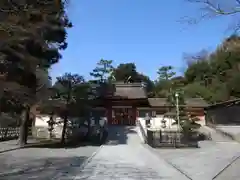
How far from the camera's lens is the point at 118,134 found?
1278 inches

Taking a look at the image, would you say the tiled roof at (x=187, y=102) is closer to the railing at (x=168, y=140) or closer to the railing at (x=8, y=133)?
the railing at (x=168, y=140)

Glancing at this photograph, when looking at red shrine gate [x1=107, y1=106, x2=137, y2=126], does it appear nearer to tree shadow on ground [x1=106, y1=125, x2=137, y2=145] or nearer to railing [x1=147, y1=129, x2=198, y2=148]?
tree shadow on ground [x1=106, y1=125, x2=137, y2=145]

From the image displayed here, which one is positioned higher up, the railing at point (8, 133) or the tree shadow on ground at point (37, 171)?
the railing at point (8, 133)

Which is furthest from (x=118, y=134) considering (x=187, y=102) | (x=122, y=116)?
(x=187, y=102)

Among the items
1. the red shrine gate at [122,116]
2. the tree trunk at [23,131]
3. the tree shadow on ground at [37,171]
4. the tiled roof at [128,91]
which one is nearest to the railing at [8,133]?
the tree trunk at [23,131]

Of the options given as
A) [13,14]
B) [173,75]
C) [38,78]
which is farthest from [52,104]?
[173,75]

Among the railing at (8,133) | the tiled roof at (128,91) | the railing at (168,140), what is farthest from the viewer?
the tiled roof at (128,91)

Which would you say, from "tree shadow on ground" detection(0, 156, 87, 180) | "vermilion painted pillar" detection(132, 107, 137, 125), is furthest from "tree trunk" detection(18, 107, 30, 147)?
"vermilion painted pillar" detection(132, 107, 137, 125)

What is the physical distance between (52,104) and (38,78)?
377cm

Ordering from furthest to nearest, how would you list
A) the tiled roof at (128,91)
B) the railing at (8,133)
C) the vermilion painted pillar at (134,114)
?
the tiled roof at (128,91), the vermilion painted pillar at (134,114), the railing at (8,133)

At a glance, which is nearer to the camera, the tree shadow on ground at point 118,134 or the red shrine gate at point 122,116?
the tree shadow on ground at point 118,134

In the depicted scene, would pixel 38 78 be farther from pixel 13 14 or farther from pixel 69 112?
pixel 13 14

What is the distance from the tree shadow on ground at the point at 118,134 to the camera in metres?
28.0

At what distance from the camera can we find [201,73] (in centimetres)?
5756
